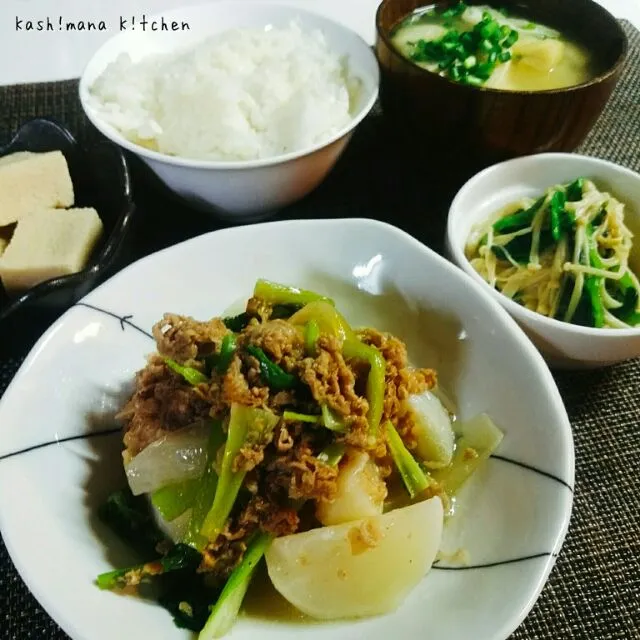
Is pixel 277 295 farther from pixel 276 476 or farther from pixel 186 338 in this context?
pixel 276 476

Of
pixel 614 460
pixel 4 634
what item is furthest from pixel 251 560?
pixel 614 460

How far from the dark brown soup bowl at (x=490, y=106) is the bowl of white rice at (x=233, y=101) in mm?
107

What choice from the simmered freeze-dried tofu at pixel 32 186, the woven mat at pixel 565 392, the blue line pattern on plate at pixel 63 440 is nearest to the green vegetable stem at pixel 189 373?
the blue line pattern on plate at pixel 63 440

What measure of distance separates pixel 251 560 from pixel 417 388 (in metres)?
0.44

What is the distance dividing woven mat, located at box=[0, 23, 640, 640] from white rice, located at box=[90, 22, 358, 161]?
20cm

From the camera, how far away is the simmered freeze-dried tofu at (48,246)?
5.30 feet

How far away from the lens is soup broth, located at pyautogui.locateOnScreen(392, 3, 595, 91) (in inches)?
76.0

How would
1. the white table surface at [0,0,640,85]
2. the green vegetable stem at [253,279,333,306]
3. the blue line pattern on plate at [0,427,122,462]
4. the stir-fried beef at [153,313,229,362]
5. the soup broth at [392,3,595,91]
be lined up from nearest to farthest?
the blue line pattern on plate at [0,427,122,462], the stir-fried beef at [153,313,229,362], the green vegetable stem at [253,279,333,306], the soup broth at [392,3,595,91], the white table surface at [0,0,640,85]

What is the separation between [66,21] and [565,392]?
8.37ft

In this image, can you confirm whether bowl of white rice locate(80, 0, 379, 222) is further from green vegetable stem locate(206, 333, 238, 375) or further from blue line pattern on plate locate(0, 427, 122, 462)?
blue line pattern on plate locate(0, 427, 122, 462)

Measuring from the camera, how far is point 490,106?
169 centimetres

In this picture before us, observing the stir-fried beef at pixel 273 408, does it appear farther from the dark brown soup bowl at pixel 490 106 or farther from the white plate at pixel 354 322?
the dark brown soup bowl at pixel 490 106

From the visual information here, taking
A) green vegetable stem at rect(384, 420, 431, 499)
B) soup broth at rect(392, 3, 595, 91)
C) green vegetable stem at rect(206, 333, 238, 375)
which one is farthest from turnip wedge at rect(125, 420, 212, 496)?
soup broth at rect(392, 3, 595, 91)

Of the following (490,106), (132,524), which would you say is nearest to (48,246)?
(132,524)
